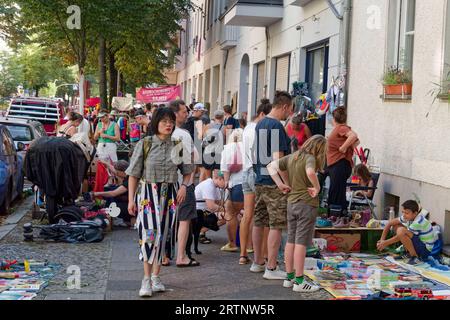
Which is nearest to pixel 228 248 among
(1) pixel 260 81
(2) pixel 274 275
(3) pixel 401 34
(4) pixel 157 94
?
(2) pixel 274 275

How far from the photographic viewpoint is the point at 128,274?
8.29 m

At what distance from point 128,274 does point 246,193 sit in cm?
167

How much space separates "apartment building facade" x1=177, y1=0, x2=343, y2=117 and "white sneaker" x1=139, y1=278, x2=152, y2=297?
25.7 feet

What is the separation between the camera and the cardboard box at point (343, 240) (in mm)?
9828

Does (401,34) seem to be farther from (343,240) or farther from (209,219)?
(209,219)

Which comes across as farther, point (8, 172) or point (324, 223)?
point (8, 172)

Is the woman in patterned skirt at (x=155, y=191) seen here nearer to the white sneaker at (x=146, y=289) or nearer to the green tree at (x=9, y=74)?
the white sneaker at (x=146, y=289)

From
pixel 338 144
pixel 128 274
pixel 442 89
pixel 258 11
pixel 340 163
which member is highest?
pixel 258 11

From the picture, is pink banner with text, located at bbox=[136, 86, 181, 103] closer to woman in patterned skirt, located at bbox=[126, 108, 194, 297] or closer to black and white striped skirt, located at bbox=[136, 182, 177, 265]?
woman in patterned skirt, located at bbox=[126, 108, 194, 297]

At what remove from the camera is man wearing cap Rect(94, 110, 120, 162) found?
51.8ft

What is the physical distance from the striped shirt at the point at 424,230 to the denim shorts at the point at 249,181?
6.89 ft

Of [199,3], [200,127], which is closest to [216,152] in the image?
[200,127]

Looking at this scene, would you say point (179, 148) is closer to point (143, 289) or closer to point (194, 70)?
point (143, 289)

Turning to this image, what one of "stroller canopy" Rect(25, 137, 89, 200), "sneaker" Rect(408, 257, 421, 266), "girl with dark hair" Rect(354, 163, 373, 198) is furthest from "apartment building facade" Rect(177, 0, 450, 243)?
"stroller canopy" Rect(25, 137, 89, 200)
